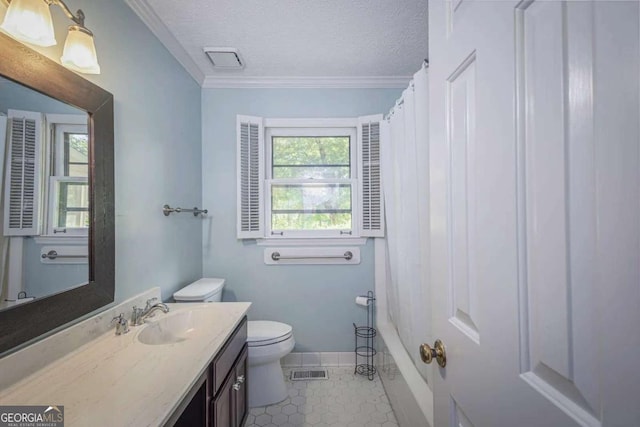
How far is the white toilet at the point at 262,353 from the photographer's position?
1.75m

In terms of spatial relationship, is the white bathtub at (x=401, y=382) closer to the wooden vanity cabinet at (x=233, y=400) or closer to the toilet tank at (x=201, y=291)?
the wooden vanity cabinet at (x=233, y=400)

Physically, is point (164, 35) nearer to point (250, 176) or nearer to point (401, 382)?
point (250, 176)

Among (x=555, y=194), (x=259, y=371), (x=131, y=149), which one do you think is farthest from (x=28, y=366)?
(x=555, y=194)

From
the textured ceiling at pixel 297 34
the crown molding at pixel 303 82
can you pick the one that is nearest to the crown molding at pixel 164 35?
the textured ceiling at pixel 297 34

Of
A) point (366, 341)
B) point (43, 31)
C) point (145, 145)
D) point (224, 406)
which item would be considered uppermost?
point (43, 31)

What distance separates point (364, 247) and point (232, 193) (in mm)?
1169

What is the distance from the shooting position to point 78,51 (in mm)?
959

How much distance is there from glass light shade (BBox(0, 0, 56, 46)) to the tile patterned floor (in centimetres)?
201

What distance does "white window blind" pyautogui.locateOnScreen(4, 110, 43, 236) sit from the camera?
850 millimetres

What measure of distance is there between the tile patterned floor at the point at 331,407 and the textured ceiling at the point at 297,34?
236 centimetres

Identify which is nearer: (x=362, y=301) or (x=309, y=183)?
(x=362, y=301)

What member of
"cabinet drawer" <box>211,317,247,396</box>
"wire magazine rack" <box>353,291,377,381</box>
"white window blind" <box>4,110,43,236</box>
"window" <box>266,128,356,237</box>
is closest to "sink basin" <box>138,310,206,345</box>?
"cabinet drawer" <box>211,317,247,396</box>

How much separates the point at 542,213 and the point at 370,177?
1.81m

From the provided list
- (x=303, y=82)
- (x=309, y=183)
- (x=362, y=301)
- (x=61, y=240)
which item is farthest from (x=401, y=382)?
(x=303, y=82)
